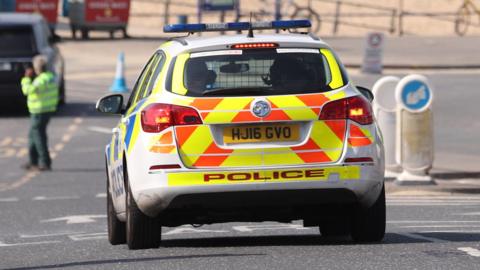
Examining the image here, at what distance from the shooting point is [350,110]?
1050cm

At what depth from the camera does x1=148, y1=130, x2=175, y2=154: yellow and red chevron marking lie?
34.1 ft

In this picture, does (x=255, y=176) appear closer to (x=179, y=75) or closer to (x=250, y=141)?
(x=250, y=141)

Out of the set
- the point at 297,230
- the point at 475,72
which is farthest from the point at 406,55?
the point at 297,230

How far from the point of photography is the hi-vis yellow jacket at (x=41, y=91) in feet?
75.9

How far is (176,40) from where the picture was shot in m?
11.4

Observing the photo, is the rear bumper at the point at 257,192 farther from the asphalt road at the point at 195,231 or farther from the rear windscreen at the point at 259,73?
the rear windscreen at the point at 259,73

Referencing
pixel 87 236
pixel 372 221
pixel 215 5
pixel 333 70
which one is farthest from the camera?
pixel 215 5

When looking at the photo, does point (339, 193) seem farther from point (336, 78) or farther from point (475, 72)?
point (475, 72)

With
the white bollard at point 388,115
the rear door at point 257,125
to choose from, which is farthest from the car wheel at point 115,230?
the white bollard at point 388,115

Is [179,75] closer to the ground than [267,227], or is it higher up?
higher up

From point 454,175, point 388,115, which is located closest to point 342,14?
point 388,115

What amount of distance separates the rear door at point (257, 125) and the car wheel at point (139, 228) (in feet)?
2.00

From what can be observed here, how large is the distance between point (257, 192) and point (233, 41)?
3.71ft

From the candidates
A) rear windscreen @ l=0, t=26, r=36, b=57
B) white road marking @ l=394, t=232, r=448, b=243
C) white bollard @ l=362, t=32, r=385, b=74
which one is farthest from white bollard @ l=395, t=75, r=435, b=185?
white bollard @ l=362, t=32, r=385, b=74
